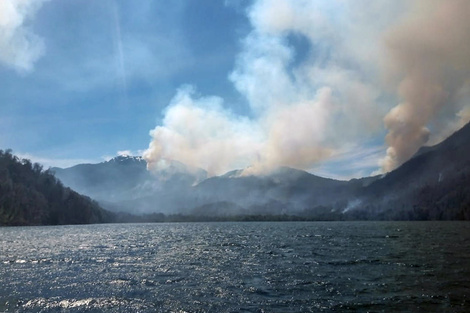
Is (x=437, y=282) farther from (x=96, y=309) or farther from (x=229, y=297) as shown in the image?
(x=96, y=309)

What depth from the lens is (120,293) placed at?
1654 inches

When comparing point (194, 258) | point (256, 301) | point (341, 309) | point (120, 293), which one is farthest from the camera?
point (194, 258)

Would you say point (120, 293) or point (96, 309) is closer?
point (96, 309)

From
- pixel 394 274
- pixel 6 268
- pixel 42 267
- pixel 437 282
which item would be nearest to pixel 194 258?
pixel 42 267

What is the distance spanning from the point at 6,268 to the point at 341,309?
58222 millimetres

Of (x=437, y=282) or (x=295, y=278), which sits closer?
(x=437, y=282)

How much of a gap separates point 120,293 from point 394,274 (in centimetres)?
3771

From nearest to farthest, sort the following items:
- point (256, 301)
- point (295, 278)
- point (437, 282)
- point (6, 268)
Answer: point (256, 301) → point (437, 282) → point (295, 278) → point (6, 268)

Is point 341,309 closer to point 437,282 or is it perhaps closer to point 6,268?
point 437,282

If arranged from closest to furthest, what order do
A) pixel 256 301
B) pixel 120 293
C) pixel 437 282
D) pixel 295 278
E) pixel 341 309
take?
1. pixel 341 309
2. pixel 256 301
3. pixel 120 293
4. pixel 437 282
5. pixel 295 278

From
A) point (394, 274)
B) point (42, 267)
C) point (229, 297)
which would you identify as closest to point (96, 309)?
point (229, 297)

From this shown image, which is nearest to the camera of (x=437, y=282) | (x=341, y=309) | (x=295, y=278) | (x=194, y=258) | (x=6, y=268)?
(x=341, y=309)

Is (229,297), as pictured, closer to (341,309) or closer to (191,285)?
(191,285)

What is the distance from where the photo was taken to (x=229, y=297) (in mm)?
39375
